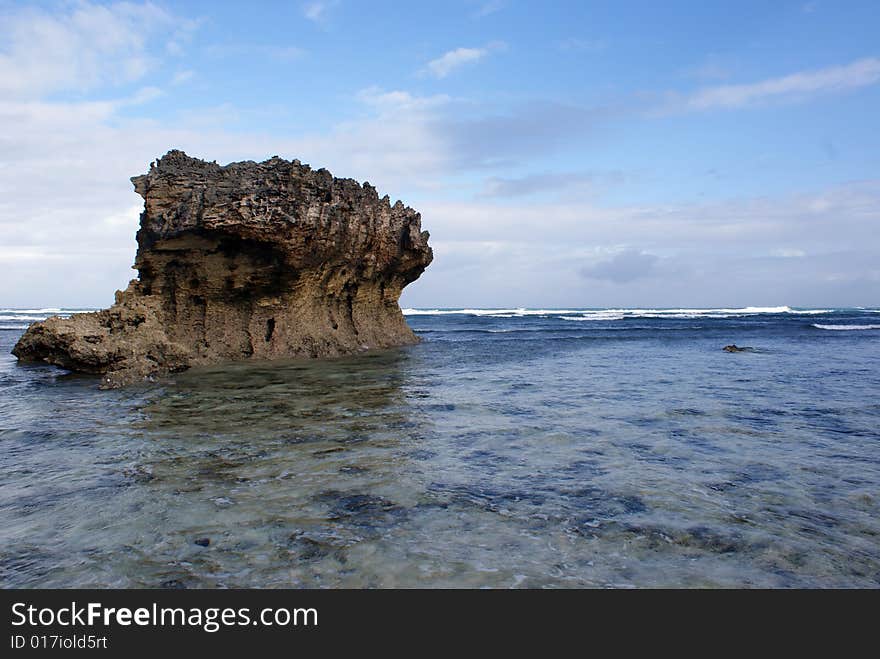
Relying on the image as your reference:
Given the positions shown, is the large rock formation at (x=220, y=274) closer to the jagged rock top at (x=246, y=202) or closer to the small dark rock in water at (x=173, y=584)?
the jagged rock top at (x=246, y=202)

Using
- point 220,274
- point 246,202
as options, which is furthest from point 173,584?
point 220,274

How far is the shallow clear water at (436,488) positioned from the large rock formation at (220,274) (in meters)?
3.45

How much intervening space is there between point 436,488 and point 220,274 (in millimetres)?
14067

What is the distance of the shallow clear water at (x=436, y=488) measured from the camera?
3.96m

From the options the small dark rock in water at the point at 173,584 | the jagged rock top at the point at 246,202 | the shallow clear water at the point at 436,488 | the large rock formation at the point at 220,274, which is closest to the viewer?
the small dark rock in water at the point at 173,584

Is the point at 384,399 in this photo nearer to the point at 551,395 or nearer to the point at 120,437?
the point at 551,395

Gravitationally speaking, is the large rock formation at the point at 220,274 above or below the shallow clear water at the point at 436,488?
above

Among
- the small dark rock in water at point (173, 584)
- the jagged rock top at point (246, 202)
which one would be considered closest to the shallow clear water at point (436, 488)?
the small dark rock in water at point (173, 584)

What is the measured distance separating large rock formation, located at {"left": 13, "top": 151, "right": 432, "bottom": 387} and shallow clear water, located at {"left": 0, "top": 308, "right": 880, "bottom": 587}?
11.3ft

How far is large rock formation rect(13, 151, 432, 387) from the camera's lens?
1503 centimetres

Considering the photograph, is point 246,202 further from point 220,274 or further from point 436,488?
point 436,488

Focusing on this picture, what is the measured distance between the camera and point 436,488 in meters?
5.68

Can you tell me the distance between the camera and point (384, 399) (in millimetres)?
11164

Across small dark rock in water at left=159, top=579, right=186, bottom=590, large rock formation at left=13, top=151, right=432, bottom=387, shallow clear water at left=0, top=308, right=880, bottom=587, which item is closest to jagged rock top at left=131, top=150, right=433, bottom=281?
large rock formation at left=13, top=151, right=432, bottom=387
